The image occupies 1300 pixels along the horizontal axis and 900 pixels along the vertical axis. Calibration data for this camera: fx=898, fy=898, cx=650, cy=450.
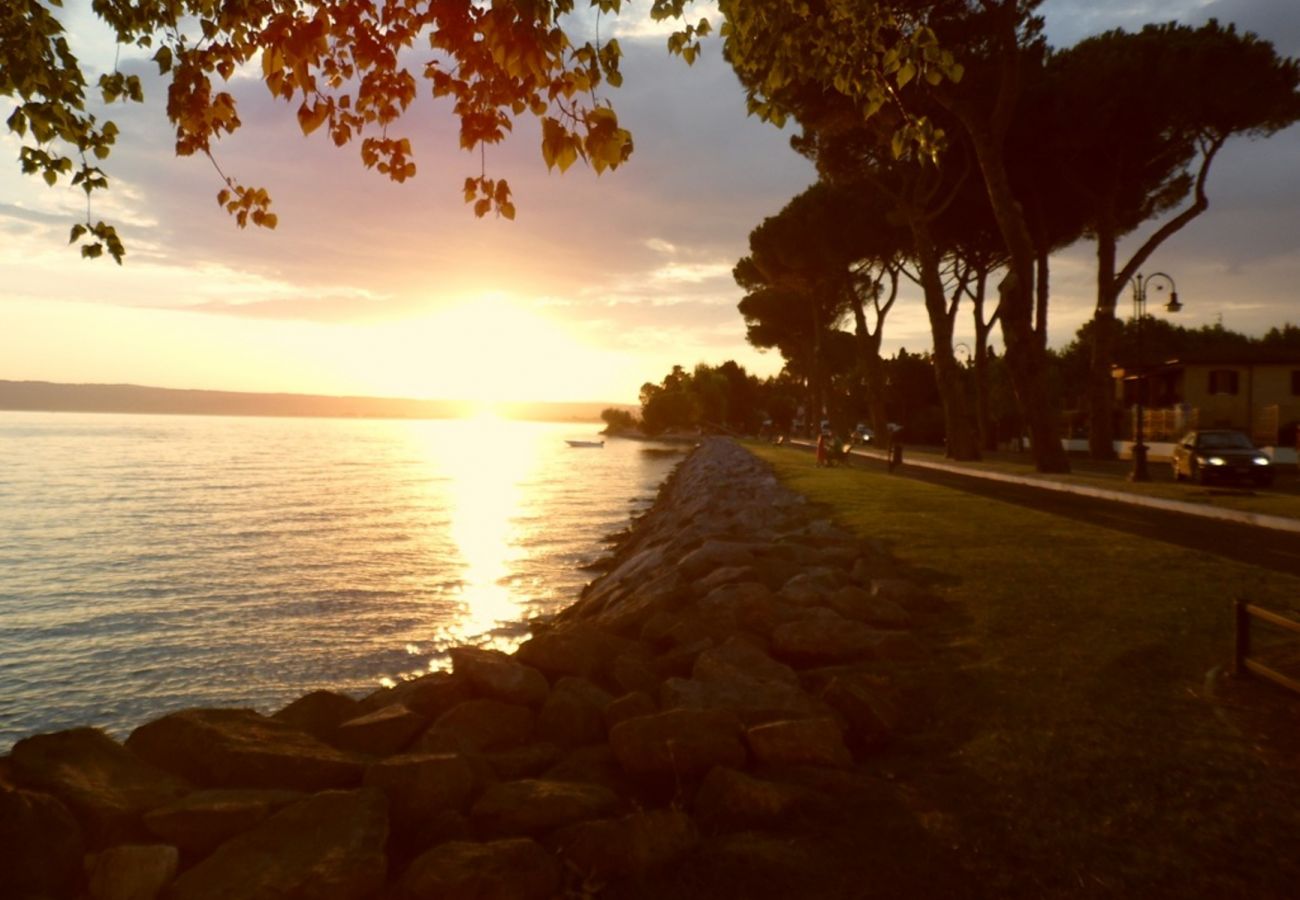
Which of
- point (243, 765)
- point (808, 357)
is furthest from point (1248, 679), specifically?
point (808, 357)

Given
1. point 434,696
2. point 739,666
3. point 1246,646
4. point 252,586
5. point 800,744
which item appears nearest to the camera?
point 800,744

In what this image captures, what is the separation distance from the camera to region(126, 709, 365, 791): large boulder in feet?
18.2

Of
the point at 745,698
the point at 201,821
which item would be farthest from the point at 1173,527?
the point at 201,821

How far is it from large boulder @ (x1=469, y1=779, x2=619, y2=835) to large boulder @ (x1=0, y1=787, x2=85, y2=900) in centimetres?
204

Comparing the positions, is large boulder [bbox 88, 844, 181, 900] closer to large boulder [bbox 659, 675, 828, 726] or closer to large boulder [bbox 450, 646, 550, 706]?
large boulder [bbox 450, 646, 550, 706]

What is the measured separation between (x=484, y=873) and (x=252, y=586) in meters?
18.3

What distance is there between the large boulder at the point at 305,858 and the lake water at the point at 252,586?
7.42 meters

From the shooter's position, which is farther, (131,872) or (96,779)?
(96,779)

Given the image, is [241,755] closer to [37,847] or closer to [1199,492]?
[37,847]

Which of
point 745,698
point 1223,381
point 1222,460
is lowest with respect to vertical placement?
point 745,698

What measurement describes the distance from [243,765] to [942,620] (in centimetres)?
662

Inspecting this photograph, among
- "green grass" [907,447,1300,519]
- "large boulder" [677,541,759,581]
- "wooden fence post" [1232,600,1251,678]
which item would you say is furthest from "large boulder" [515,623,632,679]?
"green grass" [907,447,1300,519]

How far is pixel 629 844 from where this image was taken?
4.51 meters

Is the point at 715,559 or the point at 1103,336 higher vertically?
the point at 1103,336
